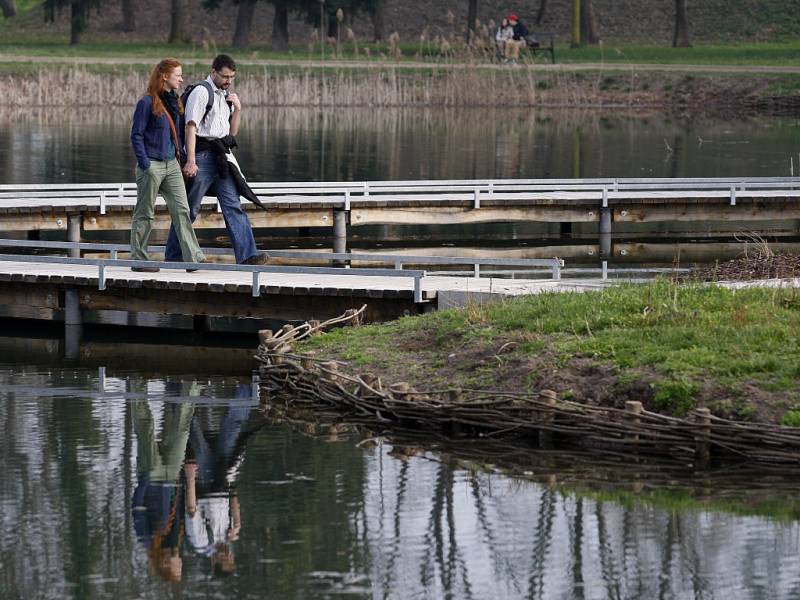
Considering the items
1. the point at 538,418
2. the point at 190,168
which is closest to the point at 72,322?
the point at 190,168

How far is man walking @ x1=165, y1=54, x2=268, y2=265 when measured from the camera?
1577 cm

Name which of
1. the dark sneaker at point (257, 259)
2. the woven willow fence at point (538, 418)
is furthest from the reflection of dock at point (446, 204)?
the woven willow fence at point (538, 418)

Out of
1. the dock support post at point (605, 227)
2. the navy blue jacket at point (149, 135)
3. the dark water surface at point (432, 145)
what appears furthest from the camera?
the dark water surface at point (432, 145)

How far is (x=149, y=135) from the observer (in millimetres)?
15711

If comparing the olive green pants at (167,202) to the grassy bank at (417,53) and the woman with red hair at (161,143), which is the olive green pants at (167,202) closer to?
the woman with red hair at (161,143)

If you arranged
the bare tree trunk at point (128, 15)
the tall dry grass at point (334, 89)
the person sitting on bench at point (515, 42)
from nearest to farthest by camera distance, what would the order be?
the tall dry grass at point (334, 89) < the person sitting on bench at point (515, 42) < the bare tree trunk at point (128, 15)

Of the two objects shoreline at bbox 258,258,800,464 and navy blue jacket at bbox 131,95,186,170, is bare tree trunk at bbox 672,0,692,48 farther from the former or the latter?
shoreline at bbox 258,258,800,464

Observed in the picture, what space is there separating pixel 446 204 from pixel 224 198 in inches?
347

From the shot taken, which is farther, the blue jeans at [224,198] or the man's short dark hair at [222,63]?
the blue jeans at [224,198]

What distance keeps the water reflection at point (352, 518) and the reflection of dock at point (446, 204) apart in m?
10.2

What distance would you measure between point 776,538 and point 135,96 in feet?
138

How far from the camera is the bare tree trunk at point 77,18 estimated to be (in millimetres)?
67875

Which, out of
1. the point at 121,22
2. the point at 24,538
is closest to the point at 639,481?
the point at 24,538

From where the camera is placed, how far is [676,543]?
9.84m
